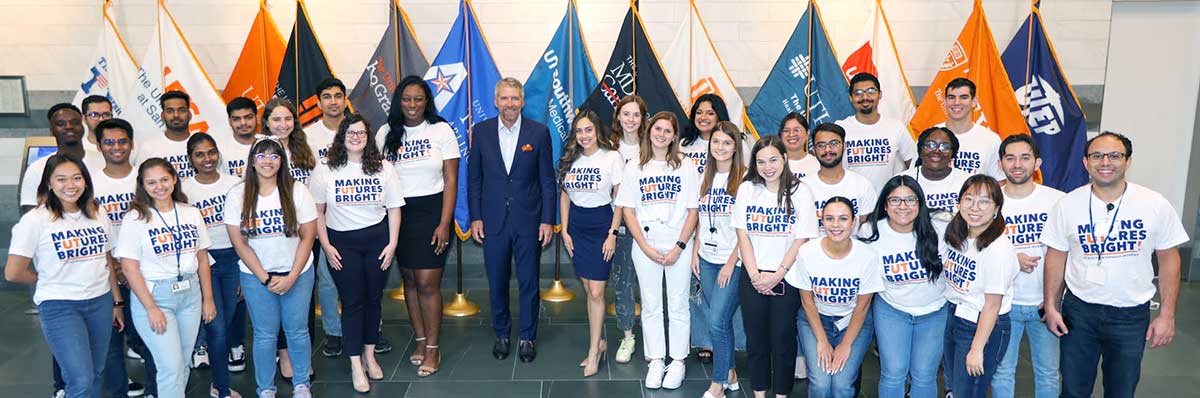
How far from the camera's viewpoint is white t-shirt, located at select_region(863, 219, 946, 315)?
320 centimetres

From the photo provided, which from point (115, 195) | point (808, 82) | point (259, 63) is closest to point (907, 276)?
point (808, 82)

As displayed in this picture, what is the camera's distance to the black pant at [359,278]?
3896 millimetres

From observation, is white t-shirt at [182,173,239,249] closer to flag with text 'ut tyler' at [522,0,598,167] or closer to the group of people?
the group of people

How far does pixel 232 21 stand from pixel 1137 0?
21.2 ft

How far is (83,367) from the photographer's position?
322cm

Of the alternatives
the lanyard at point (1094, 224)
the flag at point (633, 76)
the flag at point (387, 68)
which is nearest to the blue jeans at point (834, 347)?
the lanyard at point (1094, 224)

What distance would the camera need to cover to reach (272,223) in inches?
140

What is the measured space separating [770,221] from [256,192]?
220 cm

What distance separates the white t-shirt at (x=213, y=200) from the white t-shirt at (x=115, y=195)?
0.73 feet

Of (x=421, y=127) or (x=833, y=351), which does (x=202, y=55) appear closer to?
(x=421, y=127)

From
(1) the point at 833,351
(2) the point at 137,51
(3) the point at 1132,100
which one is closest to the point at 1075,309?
(1) the point at 833,351

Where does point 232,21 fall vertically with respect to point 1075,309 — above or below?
above

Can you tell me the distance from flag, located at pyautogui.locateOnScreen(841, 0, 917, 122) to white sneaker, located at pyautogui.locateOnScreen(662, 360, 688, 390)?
8.01 ft

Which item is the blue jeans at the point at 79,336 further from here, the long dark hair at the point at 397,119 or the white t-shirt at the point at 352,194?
the long dark hair at the point at 397,119
